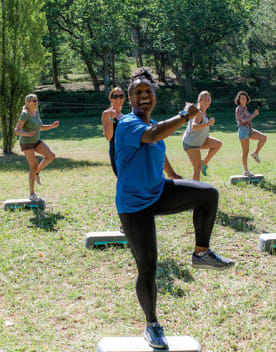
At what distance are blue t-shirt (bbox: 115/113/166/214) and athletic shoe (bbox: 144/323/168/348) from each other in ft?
3.12

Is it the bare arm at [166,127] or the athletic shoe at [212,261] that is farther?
the athletic shoe at [212,261]

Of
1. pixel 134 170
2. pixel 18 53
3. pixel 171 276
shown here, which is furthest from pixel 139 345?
pixel 18 53

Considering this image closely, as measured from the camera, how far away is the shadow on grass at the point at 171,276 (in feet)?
15.3

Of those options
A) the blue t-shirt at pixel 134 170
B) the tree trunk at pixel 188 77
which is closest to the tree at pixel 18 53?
the blue t-shirt at pixel 134 170

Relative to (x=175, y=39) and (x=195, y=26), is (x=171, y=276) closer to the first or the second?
(x=195, y=26)

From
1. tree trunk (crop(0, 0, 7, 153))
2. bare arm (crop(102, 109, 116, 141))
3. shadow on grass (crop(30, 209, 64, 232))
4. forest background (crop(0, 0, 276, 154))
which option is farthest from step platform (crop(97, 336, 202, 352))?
forest background (crop(0, 0, 276, 154))

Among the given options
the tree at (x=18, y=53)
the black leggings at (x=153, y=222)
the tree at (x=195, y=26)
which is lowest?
the black leggings at (x=153, y=222)

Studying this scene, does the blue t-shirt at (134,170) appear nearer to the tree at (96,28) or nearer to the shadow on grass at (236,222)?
the shadow on grass at (236,222)

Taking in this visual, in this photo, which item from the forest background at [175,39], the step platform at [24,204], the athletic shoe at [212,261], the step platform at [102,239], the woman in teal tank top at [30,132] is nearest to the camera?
the athletic shoe at [212,261]

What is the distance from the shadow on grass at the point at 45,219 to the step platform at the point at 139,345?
3809mm

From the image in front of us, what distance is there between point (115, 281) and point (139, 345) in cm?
177

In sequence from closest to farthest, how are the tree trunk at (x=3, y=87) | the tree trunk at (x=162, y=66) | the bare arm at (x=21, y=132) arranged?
the bare arm at (x=21, y=132) < the tree trunk at (x=3, y=87) < the tree trunk at (x=162, y=66)

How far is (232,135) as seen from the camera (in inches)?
1022

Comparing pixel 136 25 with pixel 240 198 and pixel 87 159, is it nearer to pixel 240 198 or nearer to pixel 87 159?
pixel 87 159
